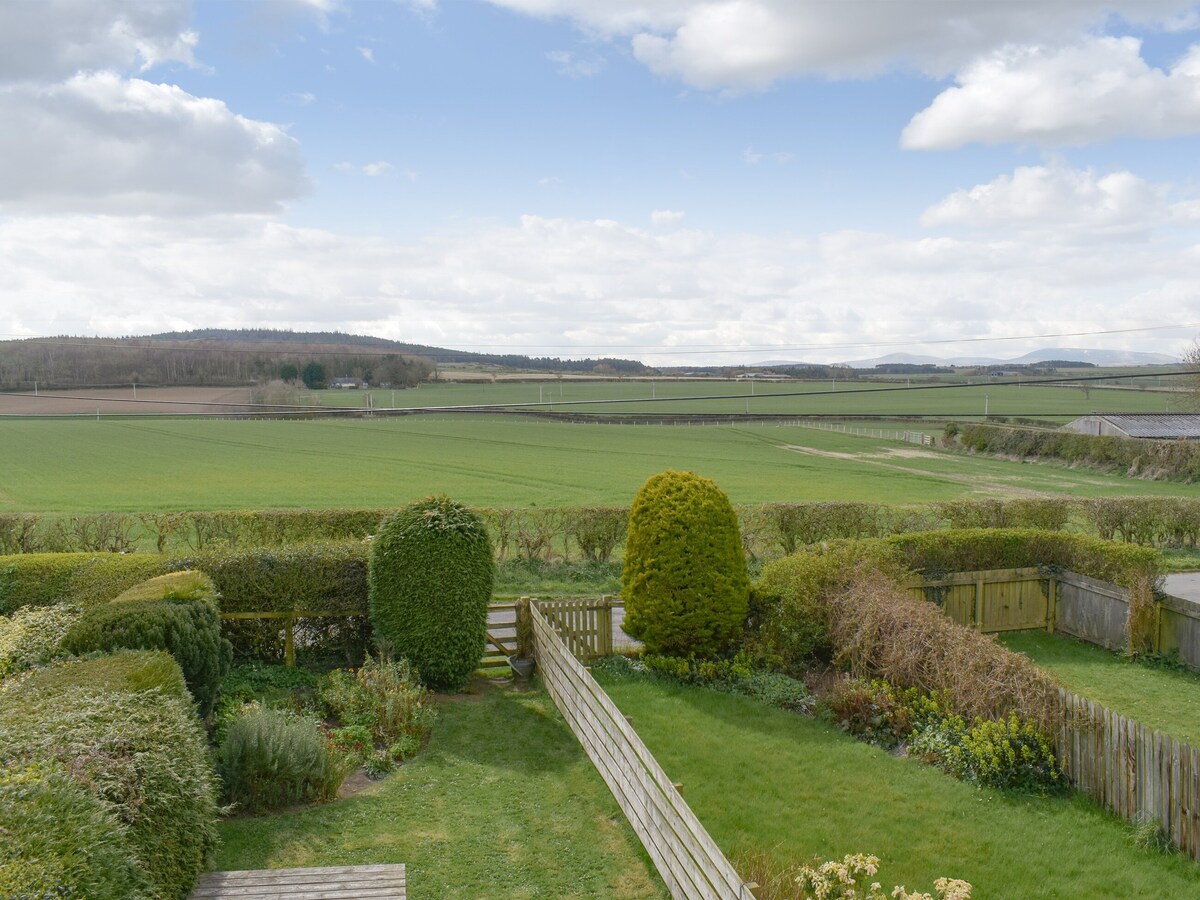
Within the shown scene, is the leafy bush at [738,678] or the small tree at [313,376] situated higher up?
the small tree at [313,376]

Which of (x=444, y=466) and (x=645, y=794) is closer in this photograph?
(x=645, y=794)

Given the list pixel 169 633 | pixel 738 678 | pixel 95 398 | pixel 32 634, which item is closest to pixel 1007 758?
pixel 738 678

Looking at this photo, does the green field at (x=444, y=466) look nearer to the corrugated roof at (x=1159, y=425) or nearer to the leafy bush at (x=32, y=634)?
the corrugated roof at (x=1159, y=425)

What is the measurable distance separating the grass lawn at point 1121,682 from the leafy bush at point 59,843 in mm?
9720

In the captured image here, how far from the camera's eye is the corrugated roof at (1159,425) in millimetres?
53875

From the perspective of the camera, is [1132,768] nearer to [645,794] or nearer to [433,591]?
[645,794]

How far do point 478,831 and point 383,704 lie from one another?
2913 millimetres

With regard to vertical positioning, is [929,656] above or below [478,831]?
above

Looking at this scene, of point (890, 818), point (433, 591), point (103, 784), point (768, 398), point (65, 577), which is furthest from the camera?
point (768, 398)

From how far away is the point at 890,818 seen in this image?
28.1 ft

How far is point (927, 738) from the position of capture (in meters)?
9.93

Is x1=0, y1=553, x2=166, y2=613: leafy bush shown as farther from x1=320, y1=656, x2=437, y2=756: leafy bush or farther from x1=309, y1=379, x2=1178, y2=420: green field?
x1=309, y1=379, x2=1178, y2=420: green field

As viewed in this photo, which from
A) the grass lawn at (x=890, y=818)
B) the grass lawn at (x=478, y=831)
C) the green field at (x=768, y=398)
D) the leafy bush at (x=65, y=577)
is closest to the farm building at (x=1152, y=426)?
the green field at (x=768, y=398)

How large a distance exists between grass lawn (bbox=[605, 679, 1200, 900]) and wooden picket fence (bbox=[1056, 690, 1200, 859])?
0.22 meters
